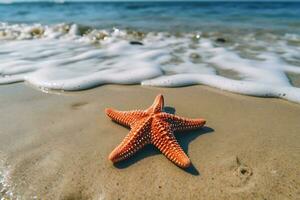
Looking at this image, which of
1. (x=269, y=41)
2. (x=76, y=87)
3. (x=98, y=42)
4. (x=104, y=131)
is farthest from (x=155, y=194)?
(x=269, y=41)

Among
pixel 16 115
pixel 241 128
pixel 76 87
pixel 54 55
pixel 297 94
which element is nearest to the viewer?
pixel 241 128

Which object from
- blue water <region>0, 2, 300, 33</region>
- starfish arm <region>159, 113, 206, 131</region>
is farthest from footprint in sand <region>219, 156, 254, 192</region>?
blue water <region>0, 2, 300, 33</region>

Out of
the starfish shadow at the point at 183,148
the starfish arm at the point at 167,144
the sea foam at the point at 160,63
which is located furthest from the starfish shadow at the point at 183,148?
the sea foam at the point at 160,63

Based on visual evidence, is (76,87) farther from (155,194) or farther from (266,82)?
(266,82)

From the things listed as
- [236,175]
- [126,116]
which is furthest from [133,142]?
[236,175]

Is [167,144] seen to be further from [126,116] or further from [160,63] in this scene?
[160,63]

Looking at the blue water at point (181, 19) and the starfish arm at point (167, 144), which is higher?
the starfish arm at point (167, 144)

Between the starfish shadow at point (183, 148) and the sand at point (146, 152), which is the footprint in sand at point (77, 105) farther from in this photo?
the starfish shadow at point (183, 148)
